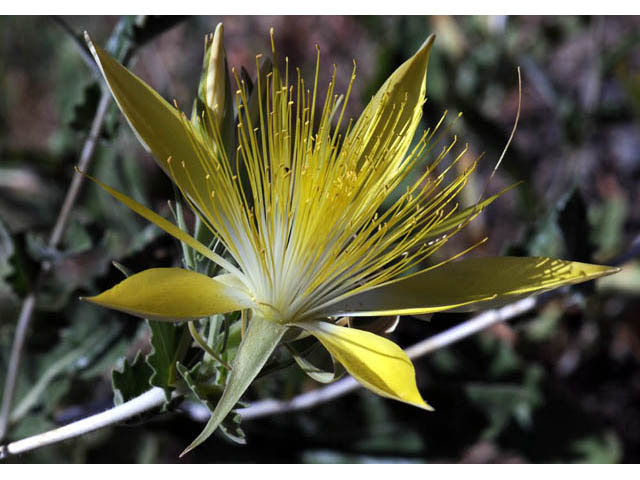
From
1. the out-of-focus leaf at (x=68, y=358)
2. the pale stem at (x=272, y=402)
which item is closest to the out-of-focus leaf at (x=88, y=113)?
the out-of-focus leaf at (x=68, y=358)

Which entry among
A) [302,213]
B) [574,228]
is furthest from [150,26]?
[574,228]

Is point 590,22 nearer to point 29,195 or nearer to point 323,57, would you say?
point 323,57

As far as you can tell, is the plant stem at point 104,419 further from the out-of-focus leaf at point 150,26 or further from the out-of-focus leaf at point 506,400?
the out-of-focus leaf at point 506,400

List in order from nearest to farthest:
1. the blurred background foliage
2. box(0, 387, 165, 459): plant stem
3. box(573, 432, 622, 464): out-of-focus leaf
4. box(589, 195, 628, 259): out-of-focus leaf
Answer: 1. box(0, 387, 165, 459): plant stem
2. the blurred background foliage
3. box(573, 432, 622, 464): out-of-focus leaf
4. box(589, 195, 628, 259): out-of-focus leaf

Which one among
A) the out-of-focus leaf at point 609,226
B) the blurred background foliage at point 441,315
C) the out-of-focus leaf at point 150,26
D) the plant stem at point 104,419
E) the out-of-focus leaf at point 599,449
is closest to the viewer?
the plant stem at point 104,419

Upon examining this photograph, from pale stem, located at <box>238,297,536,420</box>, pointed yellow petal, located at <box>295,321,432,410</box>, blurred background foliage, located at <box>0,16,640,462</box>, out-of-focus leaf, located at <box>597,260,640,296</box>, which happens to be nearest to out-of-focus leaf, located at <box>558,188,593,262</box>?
blurred background foliage, located at <box>0,16,640,462</box>

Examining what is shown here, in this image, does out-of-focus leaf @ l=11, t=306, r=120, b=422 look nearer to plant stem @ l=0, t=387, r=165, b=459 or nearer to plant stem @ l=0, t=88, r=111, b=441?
plant stem @ l=0, t=88, r=111, b=441

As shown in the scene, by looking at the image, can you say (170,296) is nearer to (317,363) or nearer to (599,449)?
(317,363)
